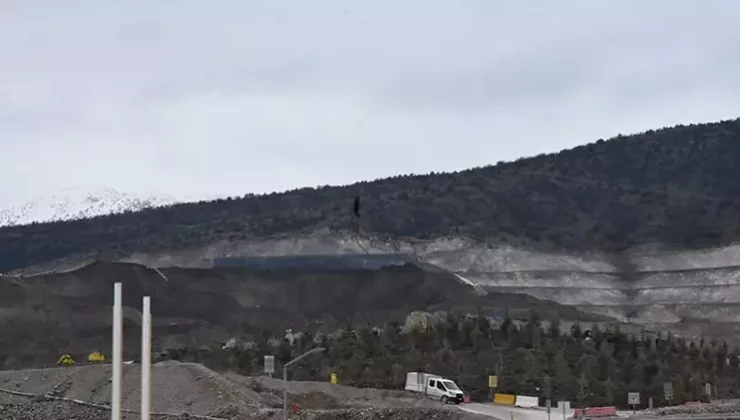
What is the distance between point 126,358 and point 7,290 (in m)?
15.3

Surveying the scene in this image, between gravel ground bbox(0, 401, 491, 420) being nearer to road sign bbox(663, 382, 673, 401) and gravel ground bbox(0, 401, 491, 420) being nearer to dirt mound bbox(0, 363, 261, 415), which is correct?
dirt mound bbox(0, 363, 261, 415)

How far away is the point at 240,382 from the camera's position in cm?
5912

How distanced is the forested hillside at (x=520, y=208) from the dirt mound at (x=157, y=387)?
45321mm

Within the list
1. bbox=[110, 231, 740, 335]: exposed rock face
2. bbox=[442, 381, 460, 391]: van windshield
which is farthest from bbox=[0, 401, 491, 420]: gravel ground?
bbox=[110, 231, 740, 335]: exposed rock face

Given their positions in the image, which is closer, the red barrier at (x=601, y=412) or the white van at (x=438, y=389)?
the red barrier at (x=601, y=412)

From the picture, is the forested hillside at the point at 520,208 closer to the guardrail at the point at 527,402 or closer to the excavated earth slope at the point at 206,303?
the excavated earth slope at the point at 206,303

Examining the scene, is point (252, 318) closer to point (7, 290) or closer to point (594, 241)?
point (7, 290)

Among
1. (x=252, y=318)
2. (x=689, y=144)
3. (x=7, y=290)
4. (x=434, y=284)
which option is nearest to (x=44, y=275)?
(x=7, y=290)

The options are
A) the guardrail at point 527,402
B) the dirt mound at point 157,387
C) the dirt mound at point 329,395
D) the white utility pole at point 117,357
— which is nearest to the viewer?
the white utility pole at point 117,357

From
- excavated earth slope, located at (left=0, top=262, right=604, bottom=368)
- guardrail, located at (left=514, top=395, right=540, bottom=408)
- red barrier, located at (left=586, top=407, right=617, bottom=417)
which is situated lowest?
guardrail, located at (left=514, top=395, right=540, bottom=408)

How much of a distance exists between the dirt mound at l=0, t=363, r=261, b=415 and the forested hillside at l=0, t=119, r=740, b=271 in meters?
45.3

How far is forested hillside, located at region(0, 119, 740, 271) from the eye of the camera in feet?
362

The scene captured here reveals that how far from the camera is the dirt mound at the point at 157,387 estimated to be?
54.9 meters

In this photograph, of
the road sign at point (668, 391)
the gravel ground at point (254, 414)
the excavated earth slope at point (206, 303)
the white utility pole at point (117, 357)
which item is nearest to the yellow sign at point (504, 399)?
the road sign at point (668, 391)
